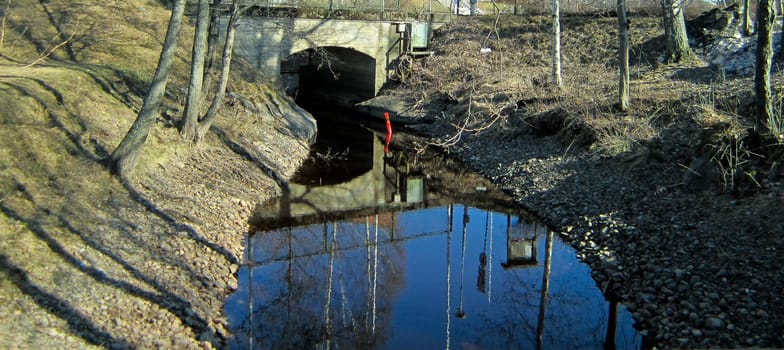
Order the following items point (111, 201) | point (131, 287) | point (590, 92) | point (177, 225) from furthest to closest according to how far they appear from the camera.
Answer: point (590, 92) < point (177, 225) < point (111, 201) < point (131, 287)

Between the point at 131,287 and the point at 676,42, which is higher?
the point at 676,42

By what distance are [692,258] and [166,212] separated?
9616 millimetres

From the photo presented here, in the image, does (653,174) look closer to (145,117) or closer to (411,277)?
(411,277)

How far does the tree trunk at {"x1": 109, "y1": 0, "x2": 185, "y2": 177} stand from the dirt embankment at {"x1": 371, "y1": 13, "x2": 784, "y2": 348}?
286 inches

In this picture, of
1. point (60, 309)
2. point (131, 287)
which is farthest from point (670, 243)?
point (60, 309)

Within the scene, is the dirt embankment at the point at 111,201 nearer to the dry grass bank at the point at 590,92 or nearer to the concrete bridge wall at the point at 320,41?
the dry grass bank at the point at 590,92

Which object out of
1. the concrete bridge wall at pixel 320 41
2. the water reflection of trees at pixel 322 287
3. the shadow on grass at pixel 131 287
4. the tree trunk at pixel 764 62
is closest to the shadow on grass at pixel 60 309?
the shadow on grass at pixel 131 287

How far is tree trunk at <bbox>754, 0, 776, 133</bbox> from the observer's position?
524 inches

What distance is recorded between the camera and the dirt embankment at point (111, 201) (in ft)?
31.2

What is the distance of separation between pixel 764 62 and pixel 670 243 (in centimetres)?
397

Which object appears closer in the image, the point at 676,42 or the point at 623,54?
the point at 623,54

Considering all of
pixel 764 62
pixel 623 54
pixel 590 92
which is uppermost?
pixel 623 54

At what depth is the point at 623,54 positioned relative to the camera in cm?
1923

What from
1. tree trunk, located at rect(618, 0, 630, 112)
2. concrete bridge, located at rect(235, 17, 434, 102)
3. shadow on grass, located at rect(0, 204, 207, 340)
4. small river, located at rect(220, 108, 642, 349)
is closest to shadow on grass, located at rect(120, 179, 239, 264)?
small river, located at rect(220, 108, 642, 349)
